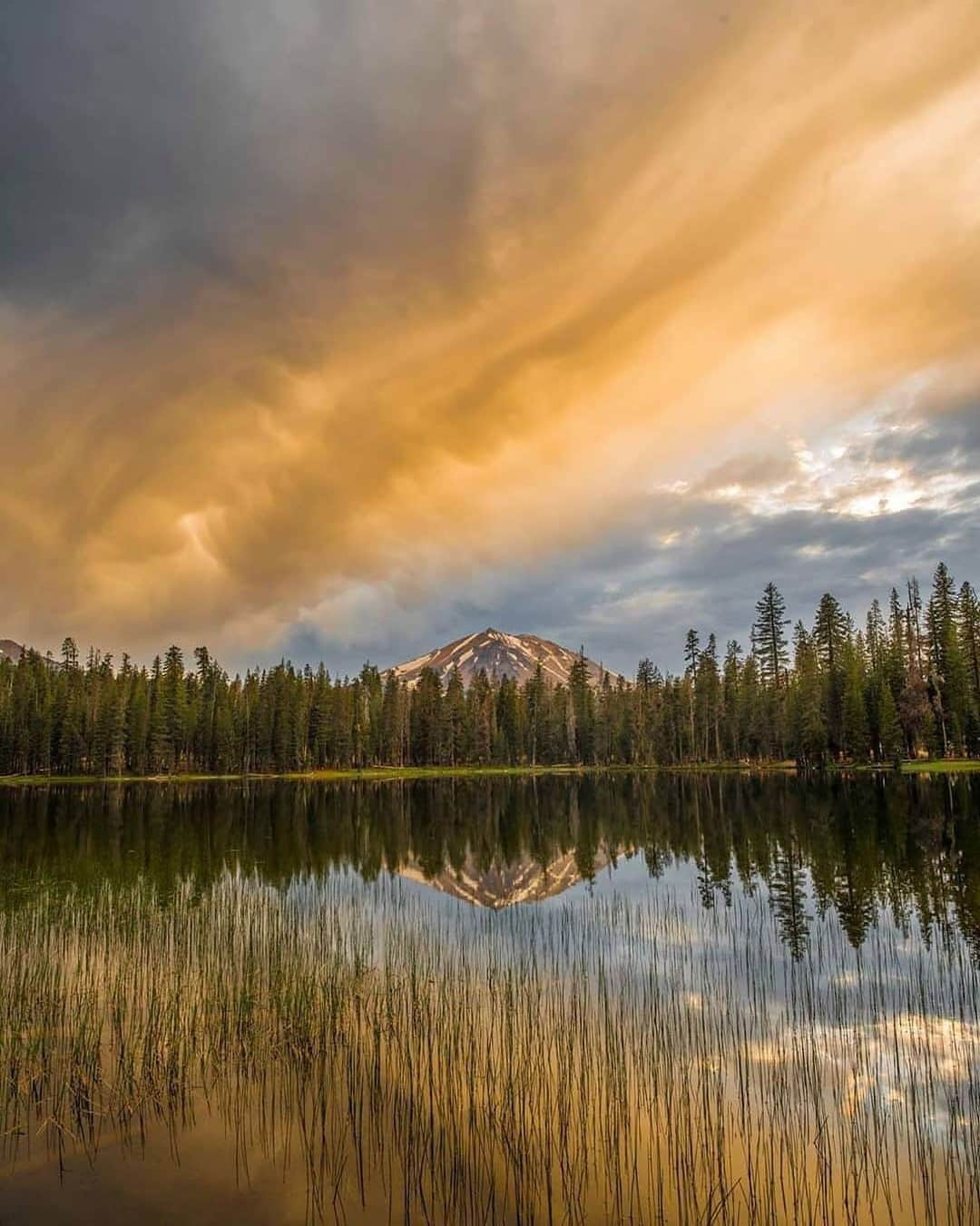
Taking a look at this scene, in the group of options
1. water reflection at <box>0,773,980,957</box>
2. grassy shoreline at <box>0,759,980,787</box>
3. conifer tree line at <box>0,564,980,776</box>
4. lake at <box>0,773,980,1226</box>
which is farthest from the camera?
grassy shoreline at <box>0,759,980,787</box>

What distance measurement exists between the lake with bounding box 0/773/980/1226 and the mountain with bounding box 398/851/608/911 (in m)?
0.54

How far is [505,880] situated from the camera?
31312 millimetres

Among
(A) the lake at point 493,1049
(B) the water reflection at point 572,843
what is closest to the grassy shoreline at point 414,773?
(B) the water reflection at point 572,843

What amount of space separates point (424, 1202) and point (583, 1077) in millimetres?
3535

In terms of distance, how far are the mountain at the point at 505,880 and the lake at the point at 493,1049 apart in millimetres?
542

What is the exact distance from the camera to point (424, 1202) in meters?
8.27

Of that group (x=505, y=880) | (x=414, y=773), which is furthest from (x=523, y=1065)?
(x=414, y=773)

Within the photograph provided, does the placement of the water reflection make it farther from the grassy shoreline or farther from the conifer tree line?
the grassy shoreline

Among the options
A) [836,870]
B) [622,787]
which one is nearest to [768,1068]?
[836,870]

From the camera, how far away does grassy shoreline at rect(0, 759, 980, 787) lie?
122 meters

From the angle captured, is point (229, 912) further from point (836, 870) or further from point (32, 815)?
point (32, 815)

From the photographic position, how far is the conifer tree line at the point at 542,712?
320ft

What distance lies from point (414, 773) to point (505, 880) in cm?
11180

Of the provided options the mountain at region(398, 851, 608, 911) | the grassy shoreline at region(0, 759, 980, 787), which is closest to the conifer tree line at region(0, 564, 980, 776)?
the grassy shoreline at region(0, 759, 980, 787)
